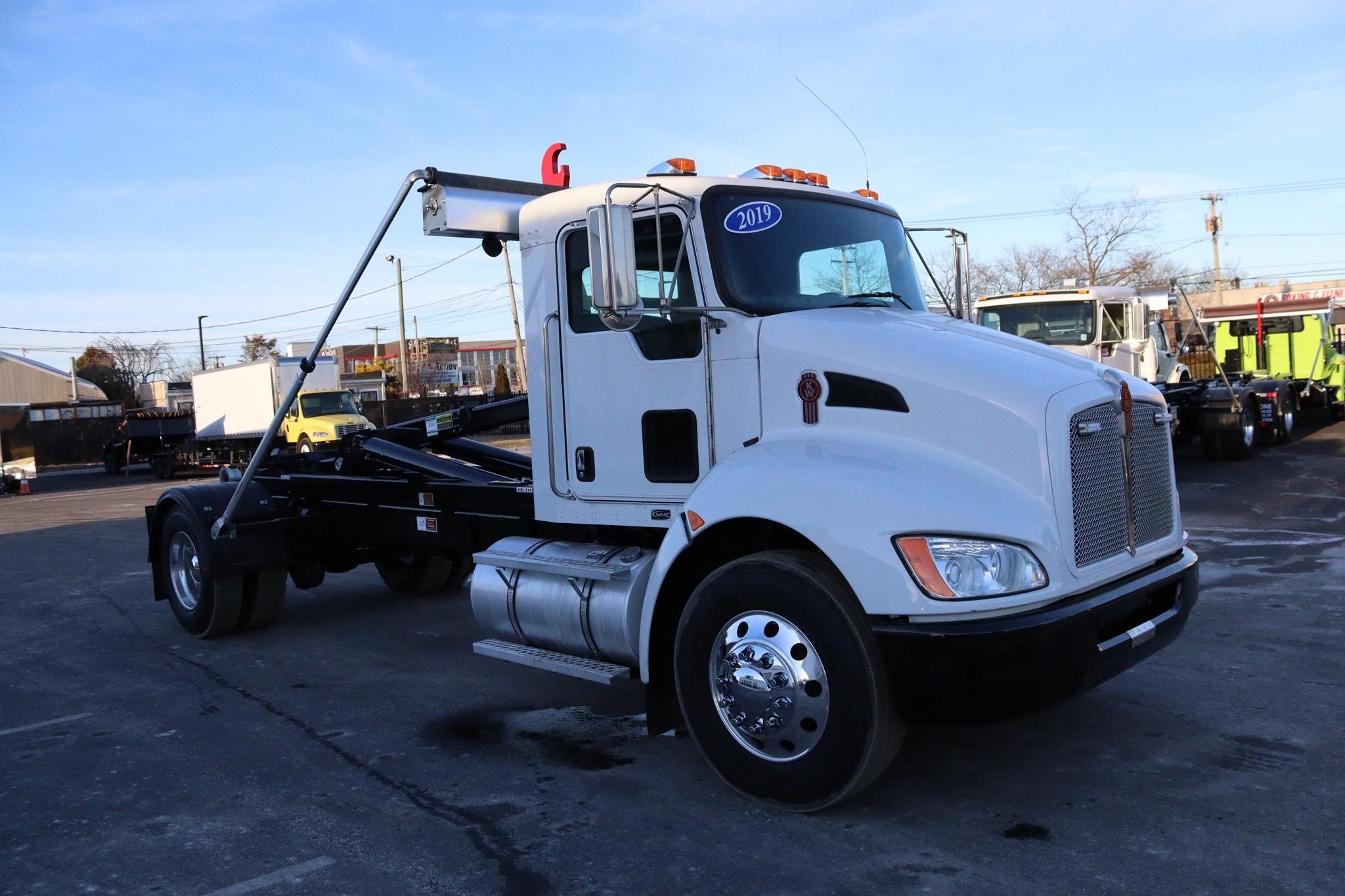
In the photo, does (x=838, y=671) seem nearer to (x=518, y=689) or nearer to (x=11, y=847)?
(x=518, y=689)

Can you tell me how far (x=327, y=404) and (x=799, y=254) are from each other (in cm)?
2662

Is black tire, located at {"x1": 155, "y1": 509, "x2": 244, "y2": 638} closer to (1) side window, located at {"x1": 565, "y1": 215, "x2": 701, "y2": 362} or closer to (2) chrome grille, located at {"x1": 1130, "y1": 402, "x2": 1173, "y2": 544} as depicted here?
(1) side window, located at {"x1": 565, "y1": 215, "x2": 701, "y2": 362}

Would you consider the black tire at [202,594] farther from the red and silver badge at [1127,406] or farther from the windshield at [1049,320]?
the windshield at [1049,320]

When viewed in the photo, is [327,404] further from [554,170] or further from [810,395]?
[810,395]

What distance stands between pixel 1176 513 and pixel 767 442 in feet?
5.98

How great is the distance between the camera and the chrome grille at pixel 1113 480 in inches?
153

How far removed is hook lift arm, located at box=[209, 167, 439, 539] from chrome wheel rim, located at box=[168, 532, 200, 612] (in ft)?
1.57

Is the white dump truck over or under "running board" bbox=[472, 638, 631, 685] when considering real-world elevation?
over

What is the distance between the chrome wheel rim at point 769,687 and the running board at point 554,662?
684 millimetres

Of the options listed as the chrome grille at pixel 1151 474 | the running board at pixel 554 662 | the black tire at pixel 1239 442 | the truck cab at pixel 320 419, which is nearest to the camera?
the chrome grille at pixel 1151 474

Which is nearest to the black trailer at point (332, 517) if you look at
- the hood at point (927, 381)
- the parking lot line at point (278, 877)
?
the hood at point (927, 381)

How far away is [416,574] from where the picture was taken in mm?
9016

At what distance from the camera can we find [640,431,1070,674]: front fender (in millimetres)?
3664

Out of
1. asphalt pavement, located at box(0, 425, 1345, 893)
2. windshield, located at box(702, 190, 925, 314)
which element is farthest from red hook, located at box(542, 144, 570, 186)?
asphalt pavement, located at box(0, 425, 1345, 893)
